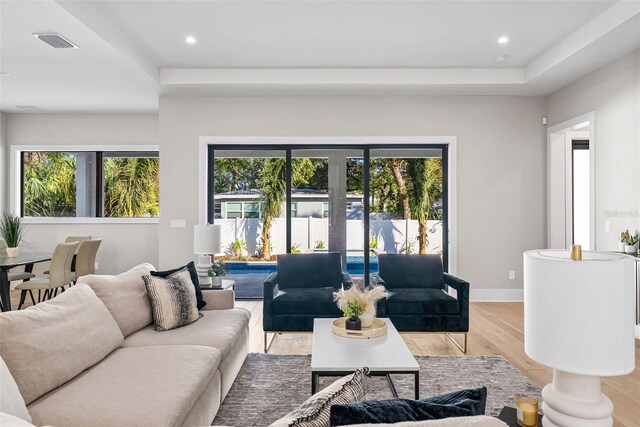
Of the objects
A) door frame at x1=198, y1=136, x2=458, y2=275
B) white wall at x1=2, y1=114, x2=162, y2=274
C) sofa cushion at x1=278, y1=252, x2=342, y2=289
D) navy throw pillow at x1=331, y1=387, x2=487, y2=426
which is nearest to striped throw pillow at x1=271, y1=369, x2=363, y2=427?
navy throw pillow at x1=331, y1=387, x2=487, y2=426

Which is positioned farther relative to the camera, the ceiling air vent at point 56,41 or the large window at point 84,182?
the large window at point 84,182

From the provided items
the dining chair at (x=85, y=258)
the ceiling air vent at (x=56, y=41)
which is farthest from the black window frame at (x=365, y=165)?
the ceiling air vent at (x=56, y=41)

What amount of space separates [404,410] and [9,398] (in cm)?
136

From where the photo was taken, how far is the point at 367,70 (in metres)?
5.20

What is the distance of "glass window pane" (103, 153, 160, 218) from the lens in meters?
6.89

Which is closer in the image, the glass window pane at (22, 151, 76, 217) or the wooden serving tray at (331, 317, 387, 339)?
the wooden serving tray at (331, 317, 387, 339)

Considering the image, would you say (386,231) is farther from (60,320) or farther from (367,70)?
(60,320)

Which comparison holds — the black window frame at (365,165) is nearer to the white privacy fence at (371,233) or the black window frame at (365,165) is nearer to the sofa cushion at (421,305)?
the white privacy fence at (371,233)

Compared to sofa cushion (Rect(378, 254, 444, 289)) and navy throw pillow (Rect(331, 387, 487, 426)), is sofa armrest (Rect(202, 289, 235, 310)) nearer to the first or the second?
sofa cushion (Rect(378, 254, 444, 289))

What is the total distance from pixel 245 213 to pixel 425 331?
3.28m

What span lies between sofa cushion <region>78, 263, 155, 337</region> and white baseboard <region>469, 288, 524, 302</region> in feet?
14.5

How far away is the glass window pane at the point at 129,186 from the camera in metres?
6.89

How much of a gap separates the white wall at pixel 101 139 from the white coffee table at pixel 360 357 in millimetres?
4867

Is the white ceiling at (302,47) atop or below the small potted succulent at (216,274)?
atop
